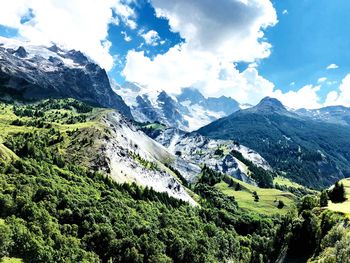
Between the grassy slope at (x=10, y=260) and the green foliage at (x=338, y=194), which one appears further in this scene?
the green foliage at (x=338, y=194)

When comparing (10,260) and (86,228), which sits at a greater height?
(86,228)

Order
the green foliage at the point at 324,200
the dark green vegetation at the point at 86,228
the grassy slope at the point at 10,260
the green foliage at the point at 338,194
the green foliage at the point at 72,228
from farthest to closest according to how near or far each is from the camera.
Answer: the green foliage at the point at 338,194
the green foliage at the point at 72,228
the green foliage at the point at 324,200
the dark green vegetation at the point at 86,228
the grassy slope at the point at 10,260

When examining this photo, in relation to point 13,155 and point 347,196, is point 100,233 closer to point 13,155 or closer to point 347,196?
point 13,155

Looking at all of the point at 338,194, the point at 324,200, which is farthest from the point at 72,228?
the point at 338,194

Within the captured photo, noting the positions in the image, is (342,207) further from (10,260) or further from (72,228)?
(10,260)

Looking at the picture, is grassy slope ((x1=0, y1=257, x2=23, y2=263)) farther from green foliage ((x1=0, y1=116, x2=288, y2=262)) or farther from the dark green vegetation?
green foliage ((x1=0, y1=116, x2=288, y2=262))

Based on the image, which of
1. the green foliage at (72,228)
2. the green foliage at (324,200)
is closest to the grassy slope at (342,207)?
the green foliage at (324,200)

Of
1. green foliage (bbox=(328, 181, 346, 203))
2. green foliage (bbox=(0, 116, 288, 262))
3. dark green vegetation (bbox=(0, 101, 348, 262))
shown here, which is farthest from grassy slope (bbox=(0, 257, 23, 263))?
green foliage (bbox=(328, 181, 346, 203))

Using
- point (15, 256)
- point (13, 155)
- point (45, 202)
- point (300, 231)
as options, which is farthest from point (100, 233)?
point (300, 231)

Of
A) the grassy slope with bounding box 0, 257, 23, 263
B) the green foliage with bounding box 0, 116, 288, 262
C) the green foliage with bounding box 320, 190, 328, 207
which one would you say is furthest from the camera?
the green foliage with bounding box 0, 116, 288, 262

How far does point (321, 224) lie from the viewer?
111125mm

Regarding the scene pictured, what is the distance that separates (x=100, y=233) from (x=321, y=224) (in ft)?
296

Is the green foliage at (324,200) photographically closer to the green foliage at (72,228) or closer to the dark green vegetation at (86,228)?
the dark green vegetation at (86,228)

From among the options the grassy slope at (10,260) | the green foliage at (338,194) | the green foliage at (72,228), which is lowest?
the grassy slope at (10,260)
